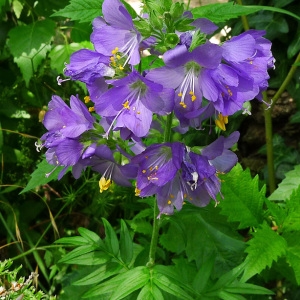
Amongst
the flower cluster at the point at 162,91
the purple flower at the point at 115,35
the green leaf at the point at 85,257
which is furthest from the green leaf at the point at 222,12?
the green leaf at the point at 85,257

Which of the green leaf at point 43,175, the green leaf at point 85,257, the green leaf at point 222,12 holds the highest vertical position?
the green leaf at point 222,12

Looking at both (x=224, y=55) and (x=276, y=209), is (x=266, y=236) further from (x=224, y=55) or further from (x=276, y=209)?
(x=224, y=55)

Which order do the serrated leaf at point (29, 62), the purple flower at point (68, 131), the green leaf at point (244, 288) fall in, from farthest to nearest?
1. the serrated leaf at point (29, 62)
2. the green leaf at point (244, 288)
3. the purple flower at point (68, 131)

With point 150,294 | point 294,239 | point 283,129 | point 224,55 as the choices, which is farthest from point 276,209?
point 283,129

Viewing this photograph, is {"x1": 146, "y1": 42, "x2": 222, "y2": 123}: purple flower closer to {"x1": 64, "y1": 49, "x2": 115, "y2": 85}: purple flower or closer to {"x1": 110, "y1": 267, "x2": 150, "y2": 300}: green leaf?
{"x1": 64, "y1": 49, "x2": 115, "y2": 85}: purple flower

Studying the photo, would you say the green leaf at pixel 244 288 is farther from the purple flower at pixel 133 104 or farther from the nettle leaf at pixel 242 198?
the purple flower at pixel 133 104

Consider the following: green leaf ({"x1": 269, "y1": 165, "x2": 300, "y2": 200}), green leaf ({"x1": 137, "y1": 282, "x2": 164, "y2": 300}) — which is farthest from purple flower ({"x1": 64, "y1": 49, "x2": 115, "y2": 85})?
green leaf ({"x1": 269, "y1": 165, "x2": 300, "y2": 200})

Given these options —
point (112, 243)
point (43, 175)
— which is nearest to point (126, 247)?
point (112, 243)
